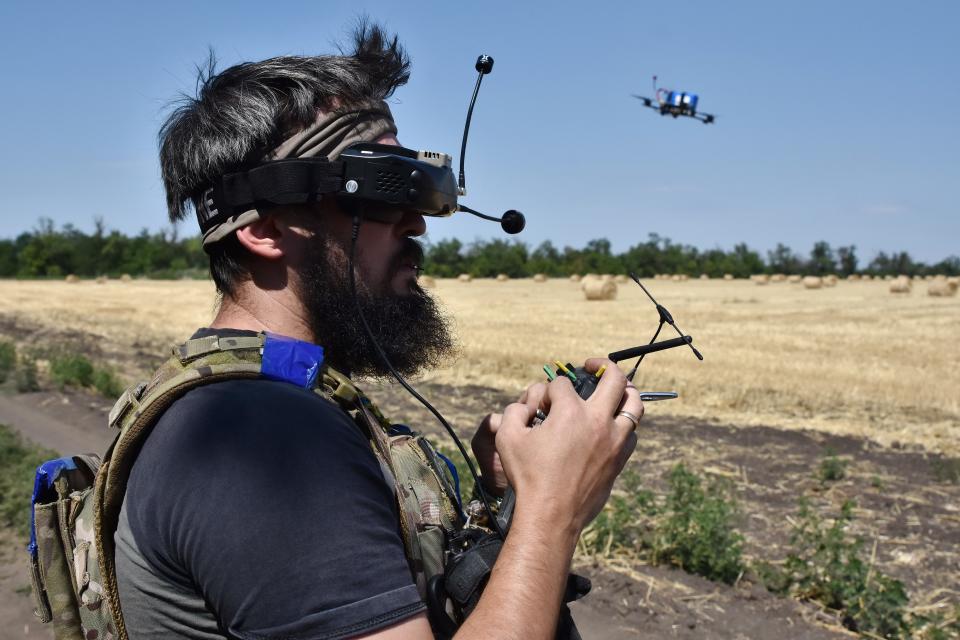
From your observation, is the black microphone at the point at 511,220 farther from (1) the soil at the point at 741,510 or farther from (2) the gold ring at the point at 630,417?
(1) the soil at the point at 741,510

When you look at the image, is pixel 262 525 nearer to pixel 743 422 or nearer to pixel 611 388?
pixel 611 388

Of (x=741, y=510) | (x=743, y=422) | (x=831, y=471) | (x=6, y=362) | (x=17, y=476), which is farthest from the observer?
(x=6, y=362)

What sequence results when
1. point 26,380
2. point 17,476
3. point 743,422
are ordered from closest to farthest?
point 17,476
point 743,422
point 26,380

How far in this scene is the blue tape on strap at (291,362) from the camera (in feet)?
5.35

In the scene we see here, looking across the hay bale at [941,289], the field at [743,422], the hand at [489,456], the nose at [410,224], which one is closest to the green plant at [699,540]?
the field at [743,422]

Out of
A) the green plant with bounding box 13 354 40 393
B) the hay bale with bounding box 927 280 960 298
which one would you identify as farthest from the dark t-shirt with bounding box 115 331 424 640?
the hay bale with bounding box 927 280 960 298

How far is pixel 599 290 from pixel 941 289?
15.8 metres

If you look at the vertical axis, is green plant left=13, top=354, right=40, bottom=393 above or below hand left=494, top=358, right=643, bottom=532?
below

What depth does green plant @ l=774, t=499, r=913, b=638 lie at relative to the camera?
4555mm

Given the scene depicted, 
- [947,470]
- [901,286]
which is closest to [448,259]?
[901,286]

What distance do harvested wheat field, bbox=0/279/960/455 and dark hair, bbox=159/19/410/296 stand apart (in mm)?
860

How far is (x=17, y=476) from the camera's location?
6.90 m

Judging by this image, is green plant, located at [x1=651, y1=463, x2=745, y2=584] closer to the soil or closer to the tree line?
the soil

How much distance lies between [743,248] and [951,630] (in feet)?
278
